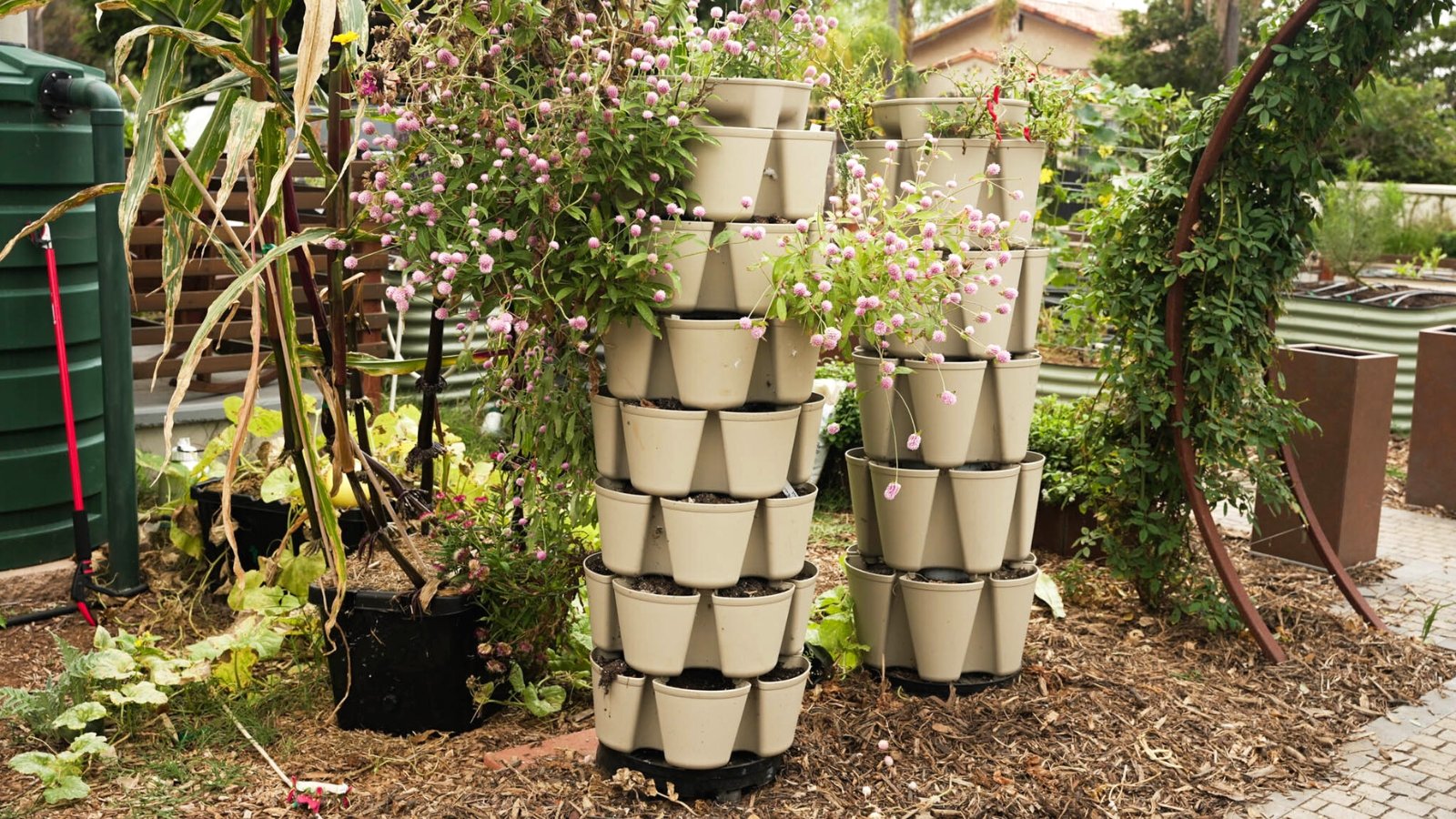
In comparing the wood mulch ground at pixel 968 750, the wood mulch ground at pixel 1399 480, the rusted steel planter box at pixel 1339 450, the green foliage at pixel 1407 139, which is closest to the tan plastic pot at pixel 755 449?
the wood mulch ground at pixel 968 750

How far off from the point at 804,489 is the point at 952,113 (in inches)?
48.4

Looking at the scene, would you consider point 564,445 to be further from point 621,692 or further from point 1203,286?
point 1203,286

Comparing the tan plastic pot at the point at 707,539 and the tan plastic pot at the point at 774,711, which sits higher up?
the tan plastic pot at the point at 707,539

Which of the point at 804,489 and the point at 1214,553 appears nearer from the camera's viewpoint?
the point at 804,489

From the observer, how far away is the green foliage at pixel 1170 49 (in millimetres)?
27609

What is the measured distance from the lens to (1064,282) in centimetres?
771

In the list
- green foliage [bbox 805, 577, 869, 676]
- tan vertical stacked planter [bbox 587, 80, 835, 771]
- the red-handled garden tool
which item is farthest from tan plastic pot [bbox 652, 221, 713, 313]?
the red-handled garden tool

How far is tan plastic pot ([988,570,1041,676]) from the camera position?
12.1 ft

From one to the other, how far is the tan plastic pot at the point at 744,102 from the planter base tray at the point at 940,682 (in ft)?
5.57

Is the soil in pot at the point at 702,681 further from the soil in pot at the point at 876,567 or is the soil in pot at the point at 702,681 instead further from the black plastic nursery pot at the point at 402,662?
the soil in pot at the point at 876,567

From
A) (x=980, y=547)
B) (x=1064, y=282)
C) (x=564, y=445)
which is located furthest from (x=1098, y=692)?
(x=1064, y=282)

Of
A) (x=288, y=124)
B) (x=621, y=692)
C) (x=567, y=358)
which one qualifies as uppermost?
(x=288, y=124)

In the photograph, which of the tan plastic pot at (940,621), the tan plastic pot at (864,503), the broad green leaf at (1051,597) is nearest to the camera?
the tan plastic pot at (940,621)

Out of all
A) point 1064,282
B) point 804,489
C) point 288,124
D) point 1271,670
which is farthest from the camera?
point 1064,282
